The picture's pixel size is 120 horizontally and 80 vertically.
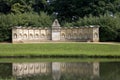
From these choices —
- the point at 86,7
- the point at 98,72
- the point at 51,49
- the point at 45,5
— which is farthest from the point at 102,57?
the point at 45,5

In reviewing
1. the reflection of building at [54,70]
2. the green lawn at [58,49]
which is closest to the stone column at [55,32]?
the green lawn at [58,49]

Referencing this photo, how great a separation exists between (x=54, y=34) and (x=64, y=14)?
23.9 metres

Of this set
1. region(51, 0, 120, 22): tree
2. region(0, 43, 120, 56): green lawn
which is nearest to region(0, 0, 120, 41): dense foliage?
region(51, 0, 120, 22): tree

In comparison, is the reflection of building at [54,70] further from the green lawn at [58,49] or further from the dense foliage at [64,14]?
the dense foliage at [64,14]

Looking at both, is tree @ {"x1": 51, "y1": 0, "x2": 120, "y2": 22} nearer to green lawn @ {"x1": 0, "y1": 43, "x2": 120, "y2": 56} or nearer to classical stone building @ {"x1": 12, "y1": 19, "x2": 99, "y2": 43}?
classical stone building @ {"x1": 12, "y1": 19, "x2": 99, "y2": 43}

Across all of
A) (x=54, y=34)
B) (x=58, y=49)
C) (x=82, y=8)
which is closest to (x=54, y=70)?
(x=58, y=49)

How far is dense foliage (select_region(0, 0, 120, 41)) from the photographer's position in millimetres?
62906

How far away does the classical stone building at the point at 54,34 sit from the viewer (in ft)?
201

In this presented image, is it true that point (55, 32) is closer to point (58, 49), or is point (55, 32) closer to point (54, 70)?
point (58, 49)

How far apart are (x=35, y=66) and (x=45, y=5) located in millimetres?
55202

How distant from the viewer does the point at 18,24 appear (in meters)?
66.4

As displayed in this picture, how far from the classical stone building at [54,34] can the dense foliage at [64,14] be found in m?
2.27

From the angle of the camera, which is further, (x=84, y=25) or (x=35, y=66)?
(x=84, y=25)

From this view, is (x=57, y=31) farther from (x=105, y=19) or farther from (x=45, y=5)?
(x=45, y=5)
